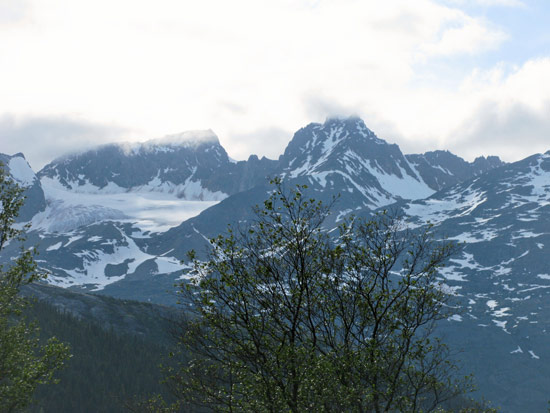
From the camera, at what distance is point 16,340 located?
4144 centimetres

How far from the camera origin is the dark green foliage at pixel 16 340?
39156 mm

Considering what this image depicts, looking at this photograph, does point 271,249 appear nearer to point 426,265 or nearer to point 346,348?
point 346,348

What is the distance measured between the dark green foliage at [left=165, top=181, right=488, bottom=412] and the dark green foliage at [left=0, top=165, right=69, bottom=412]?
11.1m

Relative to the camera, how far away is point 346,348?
29750 mm

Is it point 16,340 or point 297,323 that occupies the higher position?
point 297,323

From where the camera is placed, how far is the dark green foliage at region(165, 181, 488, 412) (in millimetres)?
28562

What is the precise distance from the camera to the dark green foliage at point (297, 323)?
2856 cm

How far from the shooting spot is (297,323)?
102ft

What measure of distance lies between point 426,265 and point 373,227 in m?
3.90

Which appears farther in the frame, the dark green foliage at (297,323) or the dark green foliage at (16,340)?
the dark green foliage at (16,340)

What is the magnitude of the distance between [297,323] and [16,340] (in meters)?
22.4

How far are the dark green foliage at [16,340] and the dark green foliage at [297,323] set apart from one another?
11053 millimetres

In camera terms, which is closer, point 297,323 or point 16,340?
point 297,323

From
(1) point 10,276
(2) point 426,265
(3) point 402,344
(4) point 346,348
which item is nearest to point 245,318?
(4) point 346,348
